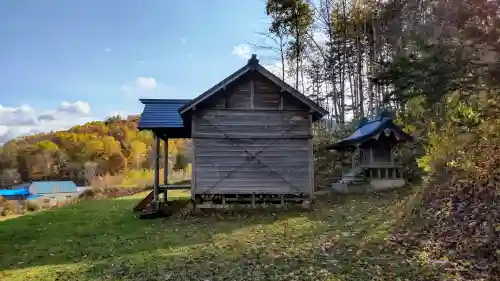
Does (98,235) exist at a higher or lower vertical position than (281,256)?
lower

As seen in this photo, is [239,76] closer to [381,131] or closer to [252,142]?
[252,142]

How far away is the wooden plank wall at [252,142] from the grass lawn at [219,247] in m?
1.06

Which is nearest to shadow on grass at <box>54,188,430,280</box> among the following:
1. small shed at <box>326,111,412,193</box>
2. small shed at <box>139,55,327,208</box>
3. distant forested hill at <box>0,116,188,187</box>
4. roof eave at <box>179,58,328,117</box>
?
small shed at <box>139,55,327,208</box>

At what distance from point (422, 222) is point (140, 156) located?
51.5 meters

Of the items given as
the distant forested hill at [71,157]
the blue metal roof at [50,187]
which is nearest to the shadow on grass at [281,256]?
the blue metal roof at [50,187]

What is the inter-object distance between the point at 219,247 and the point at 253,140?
17.9ft

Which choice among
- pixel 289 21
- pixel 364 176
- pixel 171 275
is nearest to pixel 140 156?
pixel 289 21

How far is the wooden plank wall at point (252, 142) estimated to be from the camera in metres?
13.3

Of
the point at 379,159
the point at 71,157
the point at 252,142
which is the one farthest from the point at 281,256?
the point at 71,157

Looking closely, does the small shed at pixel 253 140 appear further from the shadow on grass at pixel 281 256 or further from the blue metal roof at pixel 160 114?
the shadow on grass at pixel 281 256

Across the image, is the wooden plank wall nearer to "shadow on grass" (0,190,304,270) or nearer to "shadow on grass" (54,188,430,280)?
"shadow on grass" (0,190,304,270)

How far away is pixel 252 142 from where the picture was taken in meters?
13.4

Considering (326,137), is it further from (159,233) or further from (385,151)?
(159,233)

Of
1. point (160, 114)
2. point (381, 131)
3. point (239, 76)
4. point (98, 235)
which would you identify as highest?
point (239, 76)
